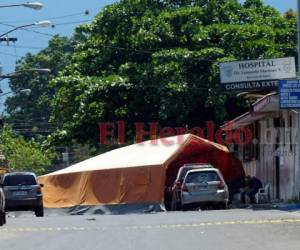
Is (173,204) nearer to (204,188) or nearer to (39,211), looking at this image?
(204,188)

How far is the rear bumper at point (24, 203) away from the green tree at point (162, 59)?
1027cm

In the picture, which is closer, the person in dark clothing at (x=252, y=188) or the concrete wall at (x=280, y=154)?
the concrete wall at (x=280, y=154)

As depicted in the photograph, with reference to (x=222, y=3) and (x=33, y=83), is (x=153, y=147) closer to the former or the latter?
(x=222, y=3)

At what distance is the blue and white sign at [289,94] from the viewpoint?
29391 mm

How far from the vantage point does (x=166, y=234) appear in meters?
19.2

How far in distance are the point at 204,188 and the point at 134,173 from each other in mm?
5092

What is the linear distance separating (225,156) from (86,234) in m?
19.8

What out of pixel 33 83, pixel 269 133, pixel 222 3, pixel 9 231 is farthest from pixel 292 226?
pixel 33 83

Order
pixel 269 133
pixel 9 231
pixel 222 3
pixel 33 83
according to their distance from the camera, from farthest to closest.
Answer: pixel 33 83 < pixel 222 3 < pixel 269 133 < pixel 9 231

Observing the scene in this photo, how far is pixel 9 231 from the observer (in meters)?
21.3

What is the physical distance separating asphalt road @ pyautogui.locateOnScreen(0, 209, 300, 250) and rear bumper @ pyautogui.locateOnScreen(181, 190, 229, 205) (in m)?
6.47

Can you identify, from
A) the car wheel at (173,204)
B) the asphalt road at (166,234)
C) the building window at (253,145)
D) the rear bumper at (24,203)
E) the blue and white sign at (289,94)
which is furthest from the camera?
the building window at (253,145)

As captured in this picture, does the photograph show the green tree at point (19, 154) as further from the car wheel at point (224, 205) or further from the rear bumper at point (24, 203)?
the car wheel at point (224, 205)

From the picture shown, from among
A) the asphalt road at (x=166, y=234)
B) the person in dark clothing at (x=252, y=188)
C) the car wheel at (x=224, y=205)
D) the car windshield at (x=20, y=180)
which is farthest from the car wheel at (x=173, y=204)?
the asphalt road at (x=166, y=234)
